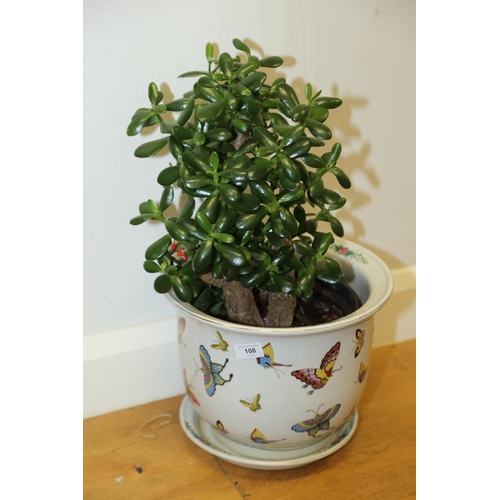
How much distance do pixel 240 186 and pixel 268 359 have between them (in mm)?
233

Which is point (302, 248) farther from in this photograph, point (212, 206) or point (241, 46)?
point (241, 46)

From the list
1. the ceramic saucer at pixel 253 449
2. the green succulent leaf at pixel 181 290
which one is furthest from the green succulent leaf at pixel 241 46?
the ceramic saucer at pixel 253 449

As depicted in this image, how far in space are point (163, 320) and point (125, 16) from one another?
19.8 inches

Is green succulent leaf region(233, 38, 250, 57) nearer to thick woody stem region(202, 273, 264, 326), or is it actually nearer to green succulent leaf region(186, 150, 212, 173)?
green succulent leaf region(186, 150, 212, 173)

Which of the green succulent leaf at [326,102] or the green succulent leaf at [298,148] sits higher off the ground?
Answer: the green succulent leaf at [326,102]

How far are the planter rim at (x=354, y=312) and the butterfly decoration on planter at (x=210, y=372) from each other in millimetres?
61

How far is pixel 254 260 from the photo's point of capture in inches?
35.0

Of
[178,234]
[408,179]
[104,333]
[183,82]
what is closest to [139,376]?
[104,333]

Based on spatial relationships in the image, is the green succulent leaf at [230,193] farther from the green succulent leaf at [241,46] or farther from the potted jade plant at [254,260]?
the green succulent leaf at [241,46]

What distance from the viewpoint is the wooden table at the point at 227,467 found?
3.05ft

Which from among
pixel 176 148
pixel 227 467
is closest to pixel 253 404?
pixel 227 467

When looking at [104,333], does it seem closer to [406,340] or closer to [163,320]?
[163,320]

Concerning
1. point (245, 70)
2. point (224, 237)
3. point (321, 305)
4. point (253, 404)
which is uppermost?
point (245, 70)

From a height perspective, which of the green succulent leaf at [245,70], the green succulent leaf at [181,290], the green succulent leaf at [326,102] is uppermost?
the green succulent leaf at [245,70]
